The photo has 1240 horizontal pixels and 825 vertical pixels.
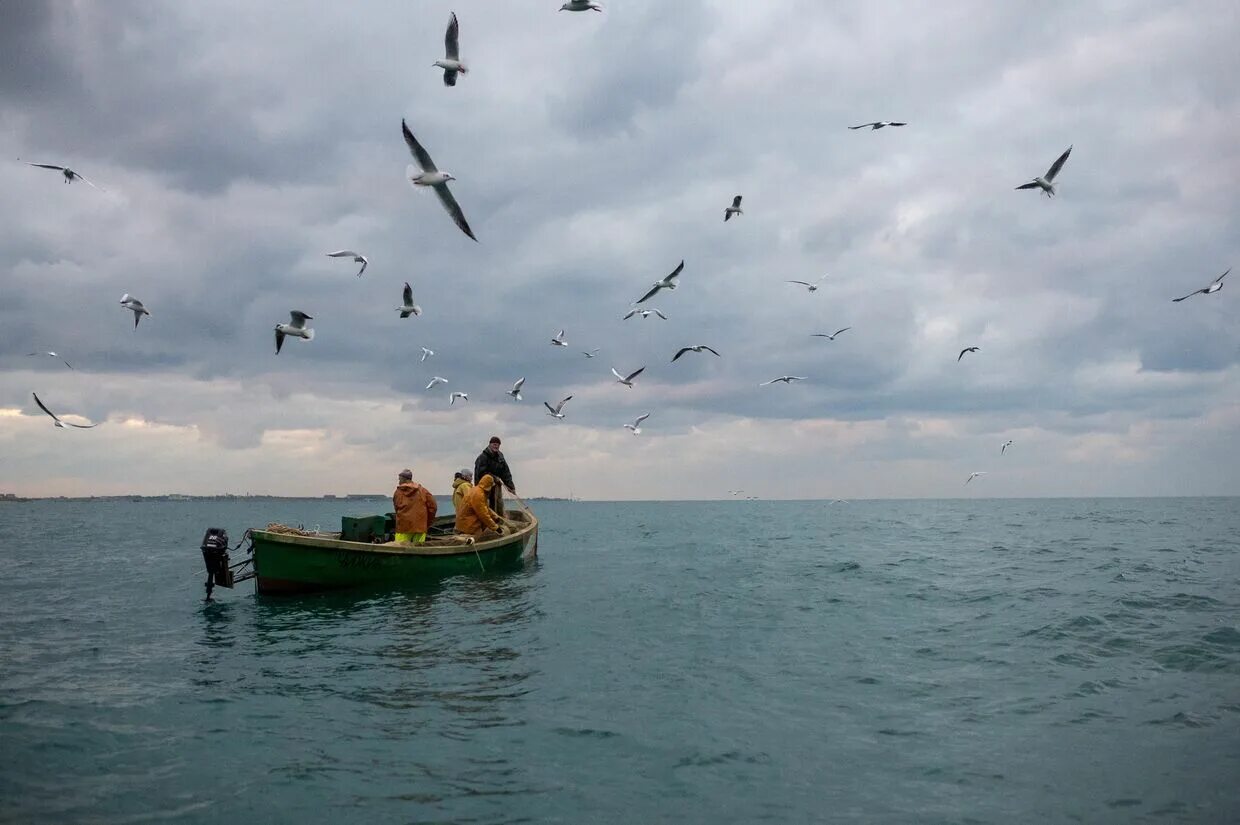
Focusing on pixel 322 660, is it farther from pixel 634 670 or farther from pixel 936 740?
pixel 936 740

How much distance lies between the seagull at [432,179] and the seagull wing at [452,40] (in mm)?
1926

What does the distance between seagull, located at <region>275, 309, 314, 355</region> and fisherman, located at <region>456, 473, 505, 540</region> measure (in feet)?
18.2

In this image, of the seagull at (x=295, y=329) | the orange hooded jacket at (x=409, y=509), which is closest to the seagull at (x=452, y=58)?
the seagull at (x=295, y=329)

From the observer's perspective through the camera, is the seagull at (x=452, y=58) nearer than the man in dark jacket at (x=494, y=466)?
Yes

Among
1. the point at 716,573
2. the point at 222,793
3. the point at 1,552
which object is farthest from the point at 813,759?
the point at 1,552

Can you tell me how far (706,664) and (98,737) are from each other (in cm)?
768

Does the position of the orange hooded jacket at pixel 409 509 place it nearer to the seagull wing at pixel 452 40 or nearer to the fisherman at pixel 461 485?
the fisherman at pixel 461 485

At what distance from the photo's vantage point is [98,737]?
873cm

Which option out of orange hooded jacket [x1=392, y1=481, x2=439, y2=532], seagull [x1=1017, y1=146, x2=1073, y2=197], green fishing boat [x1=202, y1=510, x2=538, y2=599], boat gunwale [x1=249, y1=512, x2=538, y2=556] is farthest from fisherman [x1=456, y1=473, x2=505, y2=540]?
seagull [x1=1017, y1=146, x2=1073, y2=197]

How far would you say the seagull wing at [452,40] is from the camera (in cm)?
1290

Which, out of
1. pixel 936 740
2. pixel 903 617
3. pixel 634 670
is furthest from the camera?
pixel 903 617

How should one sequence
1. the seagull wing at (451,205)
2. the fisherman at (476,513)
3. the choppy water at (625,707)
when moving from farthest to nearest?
the fisherman at (476,513), the seagull wing at (451,205), the choppy water at (625,707)

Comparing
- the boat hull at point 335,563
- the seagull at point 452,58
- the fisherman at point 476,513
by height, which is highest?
the seagull at point 452,58

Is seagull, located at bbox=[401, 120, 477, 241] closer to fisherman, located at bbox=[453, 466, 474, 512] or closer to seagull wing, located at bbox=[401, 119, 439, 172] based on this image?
seagull wing, located at bbox=[401, 119, 439, 172]
